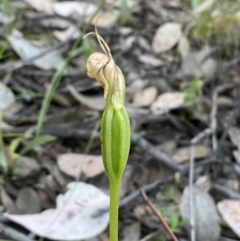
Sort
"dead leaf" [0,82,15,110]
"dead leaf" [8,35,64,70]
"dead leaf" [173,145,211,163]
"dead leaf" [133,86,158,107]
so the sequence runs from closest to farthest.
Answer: "dead leaf" [173,145,211,163] → "dead leaf" [0,82,15,110] → "dead leaf" [133,86,158,107] → "dead leaf" [8,35,64,70]

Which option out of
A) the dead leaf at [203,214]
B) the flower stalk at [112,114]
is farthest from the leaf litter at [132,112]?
the flower stalk at [112,114]

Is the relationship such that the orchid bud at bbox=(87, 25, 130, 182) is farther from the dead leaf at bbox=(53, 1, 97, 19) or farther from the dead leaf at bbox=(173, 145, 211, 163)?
the dead leaf at bbox=(53, 1, 97, 19)

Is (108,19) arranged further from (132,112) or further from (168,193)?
(168,193)

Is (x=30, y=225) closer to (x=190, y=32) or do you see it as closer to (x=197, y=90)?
(x=197, y=90)

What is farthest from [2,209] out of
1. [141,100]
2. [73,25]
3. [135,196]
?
[73,25]

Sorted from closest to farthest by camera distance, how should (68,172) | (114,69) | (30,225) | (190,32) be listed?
(114,69), (30,225), (68,172), (190,32)

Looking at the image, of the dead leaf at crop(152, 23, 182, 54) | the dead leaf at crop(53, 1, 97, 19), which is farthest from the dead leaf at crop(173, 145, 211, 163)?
the dead leaf at crop(53, 1, 97, 19)
